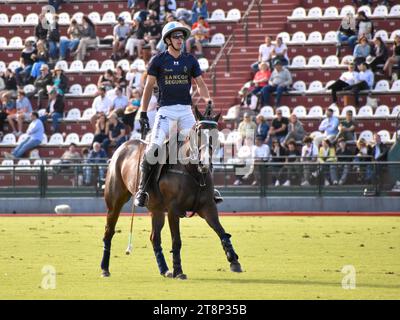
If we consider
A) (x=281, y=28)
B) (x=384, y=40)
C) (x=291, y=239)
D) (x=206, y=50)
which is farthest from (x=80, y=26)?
(x=291, y=239)

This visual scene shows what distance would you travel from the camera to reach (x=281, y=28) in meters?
35.8

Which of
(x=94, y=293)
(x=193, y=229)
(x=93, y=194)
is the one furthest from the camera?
(x=93, y=194)

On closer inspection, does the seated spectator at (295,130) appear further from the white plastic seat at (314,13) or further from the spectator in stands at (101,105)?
the spectator in stands at (101,105)

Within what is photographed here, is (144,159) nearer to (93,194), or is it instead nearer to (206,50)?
(93,194)

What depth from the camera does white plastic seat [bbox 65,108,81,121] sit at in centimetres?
3569

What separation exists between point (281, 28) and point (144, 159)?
20.8 meters

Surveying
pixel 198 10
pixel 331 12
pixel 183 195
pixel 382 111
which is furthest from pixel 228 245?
pixel 198 10

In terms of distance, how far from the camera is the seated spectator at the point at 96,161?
Result: 30828 mm

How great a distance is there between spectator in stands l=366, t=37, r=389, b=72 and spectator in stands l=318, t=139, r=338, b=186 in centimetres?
347

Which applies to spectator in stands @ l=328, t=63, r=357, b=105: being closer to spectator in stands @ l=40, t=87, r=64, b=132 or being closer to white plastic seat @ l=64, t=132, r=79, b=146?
white plastic seat @ l=64, t=132, r=79, b=146

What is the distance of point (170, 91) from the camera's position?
15.7 meters

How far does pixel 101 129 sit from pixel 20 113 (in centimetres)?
362

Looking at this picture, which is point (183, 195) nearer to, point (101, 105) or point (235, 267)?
point (235, 267)
